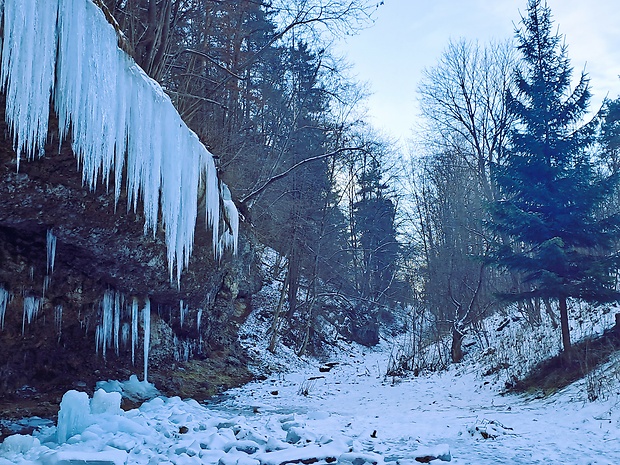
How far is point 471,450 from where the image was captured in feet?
15.1

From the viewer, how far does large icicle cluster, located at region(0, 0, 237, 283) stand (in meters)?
4.30

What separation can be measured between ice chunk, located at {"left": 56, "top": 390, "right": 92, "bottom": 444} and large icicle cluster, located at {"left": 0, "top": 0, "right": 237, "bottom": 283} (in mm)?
2357

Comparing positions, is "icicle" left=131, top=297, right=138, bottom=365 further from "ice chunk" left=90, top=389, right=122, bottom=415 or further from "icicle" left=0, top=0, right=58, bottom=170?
"icicle" left=0, top=0, right=58, bottom=170

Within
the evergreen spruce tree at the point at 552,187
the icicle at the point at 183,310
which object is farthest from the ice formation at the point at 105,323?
the evergreen spruce tree at the point at 552,187

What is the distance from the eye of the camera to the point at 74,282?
293 inches

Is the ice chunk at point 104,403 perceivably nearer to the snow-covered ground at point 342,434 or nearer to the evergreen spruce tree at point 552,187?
the snow-covered ground at point 342,434

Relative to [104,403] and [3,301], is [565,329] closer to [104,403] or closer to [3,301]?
[104,403]

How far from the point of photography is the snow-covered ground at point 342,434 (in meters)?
4.00

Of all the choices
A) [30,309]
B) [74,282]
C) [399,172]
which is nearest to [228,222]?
[74,282]

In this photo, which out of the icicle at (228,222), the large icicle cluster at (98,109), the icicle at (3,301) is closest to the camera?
the large icicle cluster at (98,109)

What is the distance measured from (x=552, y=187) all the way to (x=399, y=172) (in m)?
17.1

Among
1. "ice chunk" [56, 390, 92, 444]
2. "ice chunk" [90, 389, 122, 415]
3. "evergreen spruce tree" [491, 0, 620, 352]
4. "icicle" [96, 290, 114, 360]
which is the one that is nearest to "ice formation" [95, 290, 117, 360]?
"icicle" [96, 290, 114, 360]

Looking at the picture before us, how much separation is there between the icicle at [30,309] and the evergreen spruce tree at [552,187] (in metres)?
8.35

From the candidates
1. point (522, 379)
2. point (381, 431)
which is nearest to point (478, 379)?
point (522, 379)
